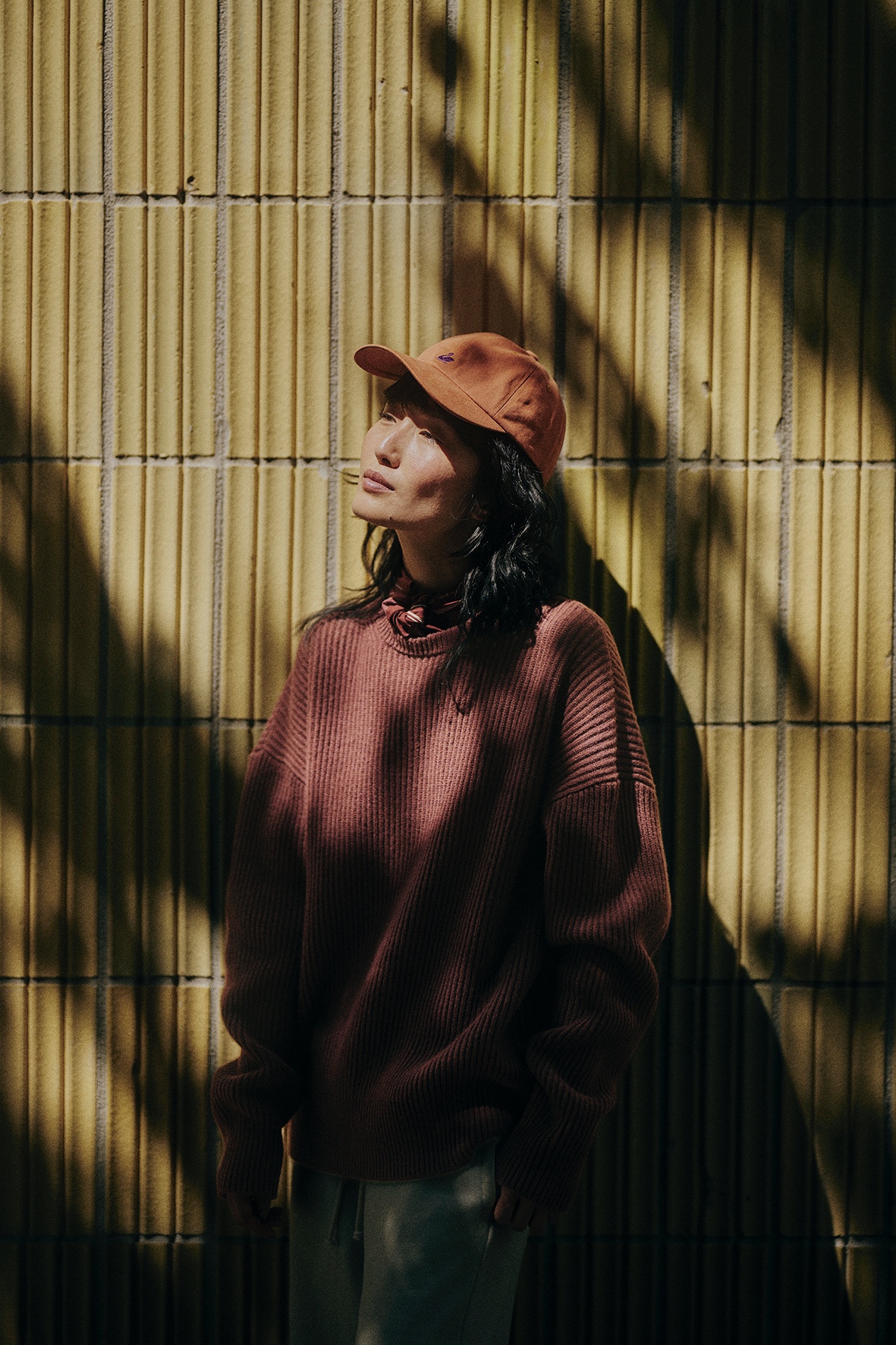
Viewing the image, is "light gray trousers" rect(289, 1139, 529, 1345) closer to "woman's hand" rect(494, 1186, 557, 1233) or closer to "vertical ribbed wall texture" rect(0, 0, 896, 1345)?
"woman's hand" rect(494, 1186, 557, 1233)

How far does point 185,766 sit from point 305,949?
73 centimetres

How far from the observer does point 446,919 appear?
1.86m

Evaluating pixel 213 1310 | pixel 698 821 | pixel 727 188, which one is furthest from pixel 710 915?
pixel 727 188

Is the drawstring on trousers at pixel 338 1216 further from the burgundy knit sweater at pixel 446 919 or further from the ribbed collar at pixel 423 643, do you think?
the ribbed collar at pixel 423 643

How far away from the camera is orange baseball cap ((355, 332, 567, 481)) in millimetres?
1923

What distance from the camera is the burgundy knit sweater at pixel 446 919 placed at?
1768mm

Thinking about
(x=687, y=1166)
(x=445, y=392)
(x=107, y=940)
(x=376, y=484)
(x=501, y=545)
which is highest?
(x=445, y=392)

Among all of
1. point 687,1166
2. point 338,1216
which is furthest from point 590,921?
point 687,1166

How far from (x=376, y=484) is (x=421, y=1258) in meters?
1.33

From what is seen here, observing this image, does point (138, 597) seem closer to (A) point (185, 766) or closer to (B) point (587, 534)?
(A) point (185, 766)

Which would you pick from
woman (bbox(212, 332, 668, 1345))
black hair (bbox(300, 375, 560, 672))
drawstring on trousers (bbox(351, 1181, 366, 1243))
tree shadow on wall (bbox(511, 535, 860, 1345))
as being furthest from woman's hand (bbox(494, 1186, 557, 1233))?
black hair (bbox(300, 375, 560, 672))

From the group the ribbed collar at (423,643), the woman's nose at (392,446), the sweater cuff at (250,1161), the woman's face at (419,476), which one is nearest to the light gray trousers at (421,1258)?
the sweater cuff at (250,1161)

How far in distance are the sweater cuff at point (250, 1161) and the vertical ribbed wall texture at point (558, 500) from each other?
1.97 feet

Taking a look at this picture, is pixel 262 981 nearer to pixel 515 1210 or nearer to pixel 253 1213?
pixel 253 1213
